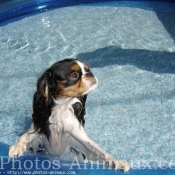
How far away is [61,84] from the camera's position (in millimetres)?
2939

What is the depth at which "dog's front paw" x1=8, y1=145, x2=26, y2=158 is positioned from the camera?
124 inches

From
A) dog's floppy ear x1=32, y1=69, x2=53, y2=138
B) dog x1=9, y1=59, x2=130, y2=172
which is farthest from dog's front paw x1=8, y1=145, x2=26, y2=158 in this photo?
dog's floppy ear x1=32, y1=69, x2=53, y2=138

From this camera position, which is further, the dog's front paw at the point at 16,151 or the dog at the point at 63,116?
the dog's front paw at the point at 16,151

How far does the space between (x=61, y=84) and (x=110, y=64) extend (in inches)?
112

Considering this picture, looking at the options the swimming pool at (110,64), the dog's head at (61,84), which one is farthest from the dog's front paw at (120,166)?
the dog's head at (61,84)

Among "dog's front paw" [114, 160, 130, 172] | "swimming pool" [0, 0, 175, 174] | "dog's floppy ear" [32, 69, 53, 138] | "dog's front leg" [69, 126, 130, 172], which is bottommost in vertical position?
"swimming pool" [0, 0, 175, 174]

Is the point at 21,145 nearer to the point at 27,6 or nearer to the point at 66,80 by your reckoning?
the point at 66,80

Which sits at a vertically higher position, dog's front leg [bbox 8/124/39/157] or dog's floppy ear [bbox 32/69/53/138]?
dog's floppy ear [bbox 32/69/53/138]

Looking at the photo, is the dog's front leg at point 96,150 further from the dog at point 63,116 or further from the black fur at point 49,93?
the black fur at point 49,93

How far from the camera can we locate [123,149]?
415 centimetres

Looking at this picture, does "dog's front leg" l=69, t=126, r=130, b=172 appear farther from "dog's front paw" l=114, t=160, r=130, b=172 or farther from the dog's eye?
the dog's eye

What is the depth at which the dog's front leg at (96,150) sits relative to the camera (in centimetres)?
299

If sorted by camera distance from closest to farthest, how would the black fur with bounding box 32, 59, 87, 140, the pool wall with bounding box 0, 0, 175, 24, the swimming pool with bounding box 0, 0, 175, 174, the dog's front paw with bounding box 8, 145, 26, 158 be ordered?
the black fur with bounding box 32, 59, 87, 140 < the dog's front paw with bounding box 8, 145, 26, 158 < the swimming pool with bounding box 0, 0, 175, 174 < the pool wall with bounding box 0, 0, 175, 24

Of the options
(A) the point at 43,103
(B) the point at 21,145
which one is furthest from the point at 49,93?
(B) the point at 21,145
